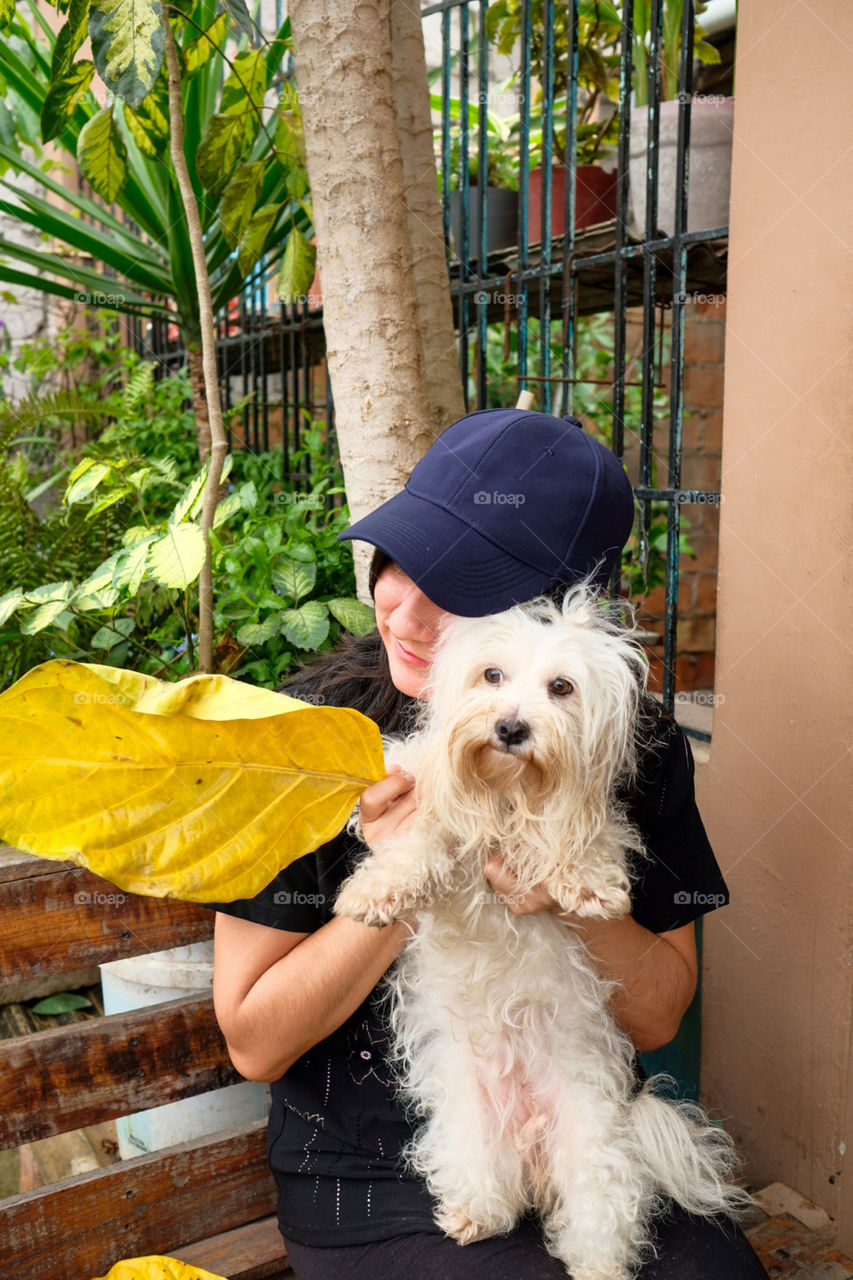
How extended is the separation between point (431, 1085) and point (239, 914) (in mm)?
377

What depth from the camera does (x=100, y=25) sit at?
5.67ft

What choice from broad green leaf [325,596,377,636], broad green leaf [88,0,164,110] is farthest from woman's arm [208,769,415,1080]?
broad green leaf [88,0,164,110]

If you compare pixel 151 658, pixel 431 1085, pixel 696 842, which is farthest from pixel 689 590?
pixel 431 1085

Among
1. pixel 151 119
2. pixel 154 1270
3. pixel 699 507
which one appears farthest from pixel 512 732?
pixel 699 507

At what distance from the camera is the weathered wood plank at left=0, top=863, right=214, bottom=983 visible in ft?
5.21

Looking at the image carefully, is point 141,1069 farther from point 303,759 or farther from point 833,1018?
point 833,1018

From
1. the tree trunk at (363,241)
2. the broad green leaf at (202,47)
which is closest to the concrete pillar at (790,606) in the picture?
the tree trunk at (363,241)

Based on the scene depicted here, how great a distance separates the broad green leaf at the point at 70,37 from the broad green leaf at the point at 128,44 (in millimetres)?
129

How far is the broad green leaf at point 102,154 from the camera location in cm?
225

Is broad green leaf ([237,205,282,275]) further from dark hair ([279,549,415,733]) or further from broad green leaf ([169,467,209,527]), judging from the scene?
dark hair ([279,549,415,733])

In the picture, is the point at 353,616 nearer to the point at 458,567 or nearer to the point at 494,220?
the point at 458,567

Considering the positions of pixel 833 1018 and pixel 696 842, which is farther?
pixel 833 1018

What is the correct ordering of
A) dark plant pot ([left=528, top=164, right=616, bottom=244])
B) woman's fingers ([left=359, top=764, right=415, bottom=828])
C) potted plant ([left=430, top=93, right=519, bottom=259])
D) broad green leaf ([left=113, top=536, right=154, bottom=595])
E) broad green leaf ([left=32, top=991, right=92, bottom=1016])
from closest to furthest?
woman's fingers ([left=359, top=764, right=415, bottom=828]) < broad green leaf ([left=113, top=536, right=154, bottom=595]) < dark plant pot ([left=528, top=164, right=616, bottom=244]) < potted plant ([left=430, top=93, right=519, bottom=259]) < broad green leaf ([left=32, top=991, right=92, bottom=1016])

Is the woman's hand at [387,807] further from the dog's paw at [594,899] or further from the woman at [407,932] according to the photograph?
the dog's paw at [594,899]
